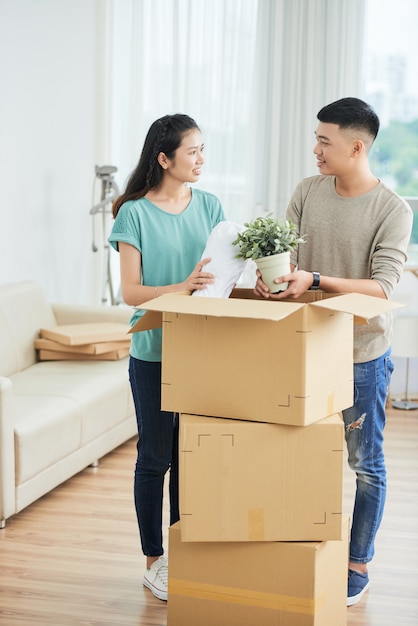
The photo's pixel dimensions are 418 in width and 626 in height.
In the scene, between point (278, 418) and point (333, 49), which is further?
point (333, 49)

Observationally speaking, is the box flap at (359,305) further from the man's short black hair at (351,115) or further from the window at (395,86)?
the window at (395,86)

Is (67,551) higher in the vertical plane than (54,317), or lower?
lower

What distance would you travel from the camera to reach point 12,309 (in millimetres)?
4207

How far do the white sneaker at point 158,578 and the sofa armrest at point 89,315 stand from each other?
208 centimetres

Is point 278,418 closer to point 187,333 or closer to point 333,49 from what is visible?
point 187,333

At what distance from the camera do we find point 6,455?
317 centimetres

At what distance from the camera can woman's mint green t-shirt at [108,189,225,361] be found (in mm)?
2387

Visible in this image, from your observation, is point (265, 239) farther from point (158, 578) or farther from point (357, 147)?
point (158, 578)

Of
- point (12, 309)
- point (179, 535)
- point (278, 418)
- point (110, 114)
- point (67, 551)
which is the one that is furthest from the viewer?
point (110, 114)

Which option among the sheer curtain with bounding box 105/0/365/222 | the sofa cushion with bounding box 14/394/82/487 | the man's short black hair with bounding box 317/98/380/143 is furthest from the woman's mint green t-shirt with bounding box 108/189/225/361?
the sheer curtain with bounding box 105/0/365/222

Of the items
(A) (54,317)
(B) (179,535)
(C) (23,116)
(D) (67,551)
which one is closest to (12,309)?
(A) (54,317)

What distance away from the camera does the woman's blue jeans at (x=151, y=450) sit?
96.7 inches

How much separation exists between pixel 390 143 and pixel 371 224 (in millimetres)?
3262

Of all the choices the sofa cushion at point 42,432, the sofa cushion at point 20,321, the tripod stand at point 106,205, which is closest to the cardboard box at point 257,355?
the sofa cushion at point 42,432
